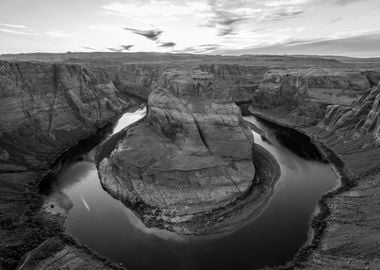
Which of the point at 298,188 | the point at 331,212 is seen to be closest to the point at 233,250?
the point at 331,212

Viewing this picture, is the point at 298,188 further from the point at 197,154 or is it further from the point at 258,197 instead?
the point at 197,154

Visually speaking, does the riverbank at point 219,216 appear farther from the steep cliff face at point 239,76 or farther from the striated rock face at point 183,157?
the steep cliff face at point 239,76

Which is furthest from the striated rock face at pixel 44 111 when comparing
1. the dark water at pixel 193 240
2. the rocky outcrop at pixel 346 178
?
the rocky outcrop at pixel 346 178

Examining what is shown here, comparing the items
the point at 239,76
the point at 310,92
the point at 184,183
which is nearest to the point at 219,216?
the point at 184,183

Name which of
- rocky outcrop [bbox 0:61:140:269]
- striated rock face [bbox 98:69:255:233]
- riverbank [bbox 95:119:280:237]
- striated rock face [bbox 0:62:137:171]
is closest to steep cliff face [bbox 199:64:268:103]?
rocky outcrop [bbox 0:61:140:269]

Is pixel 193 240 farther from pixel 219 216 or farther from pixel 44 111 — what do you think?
pixel 44 111

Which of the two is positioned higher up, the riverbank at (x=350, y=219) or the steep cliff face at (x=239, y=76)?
the steep cliff face at (x=239, y=76)
